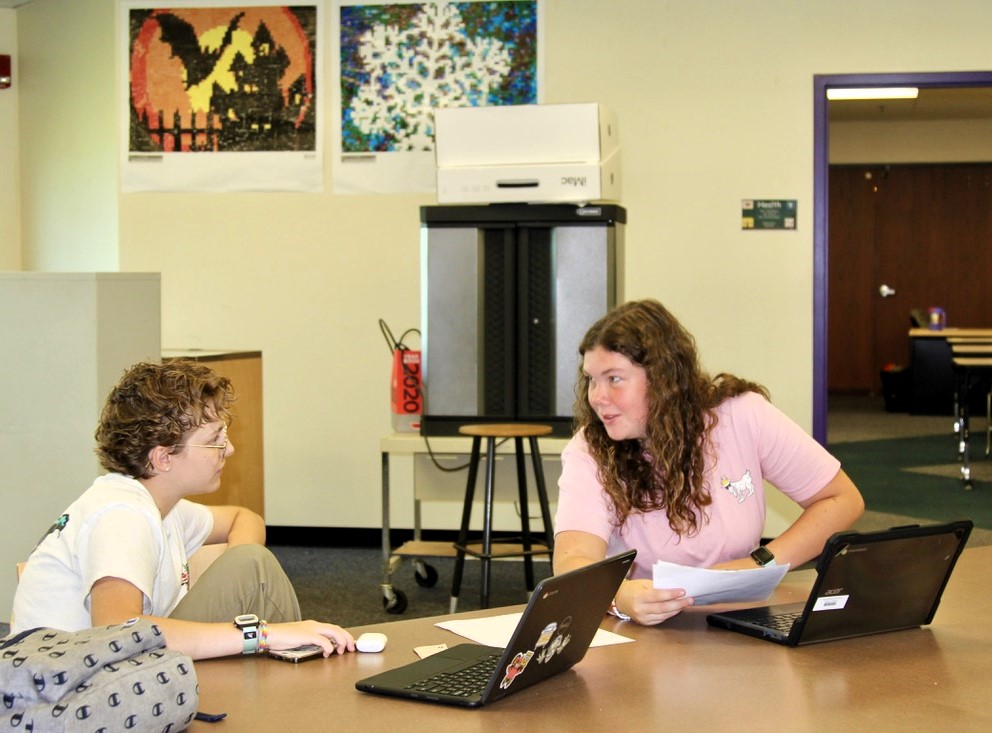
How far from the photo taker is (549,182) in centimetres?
501

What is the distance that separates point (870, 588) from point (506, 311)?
3.45m

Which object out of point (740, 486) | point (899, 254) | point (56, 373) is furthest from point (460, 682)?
point (899, 254)

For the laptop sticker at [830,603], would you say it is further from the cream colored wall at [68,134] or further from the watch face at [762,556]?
the cream colored wall at [68,134]

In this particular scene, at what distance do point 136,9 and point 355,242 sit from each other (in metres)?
1.58

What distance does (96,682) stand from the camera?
4.24 ft

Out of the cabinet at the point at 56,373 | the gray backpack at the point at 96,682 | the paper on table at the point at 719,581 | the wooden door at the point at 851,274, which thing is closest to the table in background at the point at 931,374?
the wooden door at the point at 851,274

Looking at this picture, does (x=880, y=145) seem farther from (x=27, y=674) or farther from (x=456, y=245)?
(x=27, y=674)

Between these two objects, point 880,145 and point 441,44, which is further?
point 880,145

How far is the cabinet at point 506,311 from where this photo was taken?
5.13 meters

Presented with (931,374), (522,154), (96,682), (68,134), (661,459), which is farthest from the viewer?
(931,374)

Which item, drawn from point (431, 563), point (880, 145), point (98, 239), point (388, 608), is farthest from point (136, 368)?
point (880, 145)

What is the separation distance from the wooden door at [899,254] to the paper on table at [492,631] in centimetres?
1192

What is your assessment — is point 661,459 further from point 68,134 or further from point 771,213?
point 68,134

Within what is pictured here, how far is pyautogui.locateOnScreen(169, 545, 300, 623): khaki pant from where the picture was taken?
2051mm
